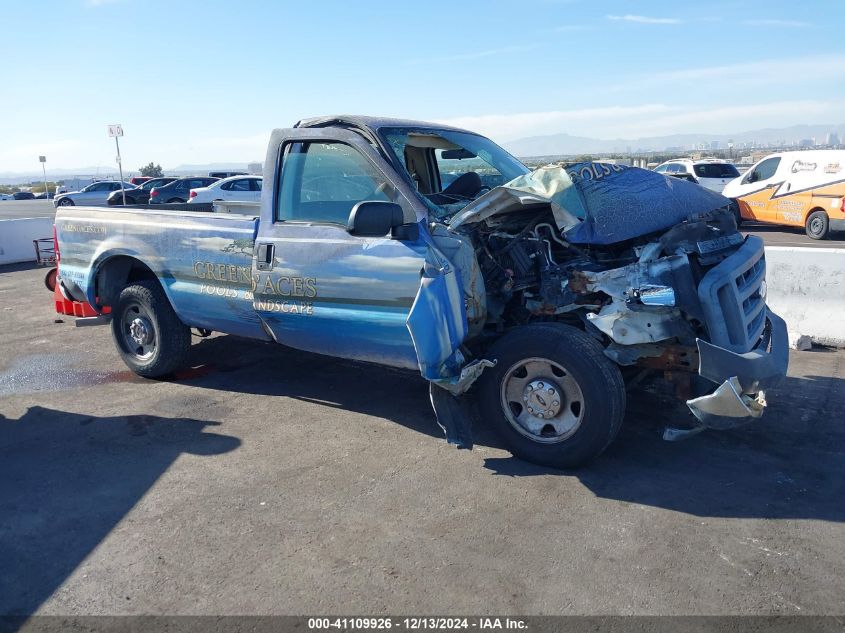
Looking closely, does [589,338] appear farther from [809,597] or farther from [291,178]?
[291,178]

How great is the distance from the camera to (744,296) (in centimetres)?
402

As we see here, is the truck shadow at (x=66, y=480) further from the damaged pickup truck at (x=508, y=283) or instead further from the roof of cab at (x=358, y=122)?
the roof of cab at (x=358, y=122)

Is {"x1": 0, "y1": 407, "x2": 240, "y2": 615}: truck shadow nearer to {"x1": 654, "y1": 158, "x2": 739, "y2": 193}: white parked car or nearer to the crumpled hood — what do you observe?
the crumpled hood

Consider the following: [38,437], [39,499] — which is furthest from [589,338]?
[38,437]

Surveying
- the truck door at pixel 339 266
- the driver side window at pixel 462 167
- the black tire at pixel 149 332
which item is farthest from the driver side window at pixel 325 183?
the black tire at pixel 149 332

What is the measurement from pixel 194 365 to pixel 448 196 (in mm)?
3161

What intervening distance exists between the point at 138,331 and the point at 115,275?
63cm

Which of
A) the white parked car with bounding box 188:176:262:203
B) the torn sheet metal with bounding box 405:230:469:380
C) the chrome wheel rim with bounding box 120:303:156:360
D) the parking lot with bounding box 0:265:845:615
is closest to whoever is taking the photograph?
the parking lot with bounding box 0:265:845:615

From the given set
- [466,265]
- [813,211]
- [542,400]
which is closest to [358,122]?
[466,265]

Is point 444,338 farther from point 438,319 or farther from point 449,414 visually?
point 449,414

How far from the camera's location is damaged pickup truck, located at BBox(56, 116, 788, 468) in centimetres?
391

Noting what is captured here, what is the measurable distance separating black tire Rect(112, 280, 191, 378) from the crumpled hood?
2.86m

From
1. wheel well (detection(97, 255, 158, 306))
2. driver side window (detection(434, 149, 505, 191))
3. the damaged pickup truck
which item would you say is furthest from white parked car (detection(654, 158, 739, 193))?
wheel well (detection(97, 255, 158, 306))

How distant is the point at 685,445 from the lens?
4523 mm
